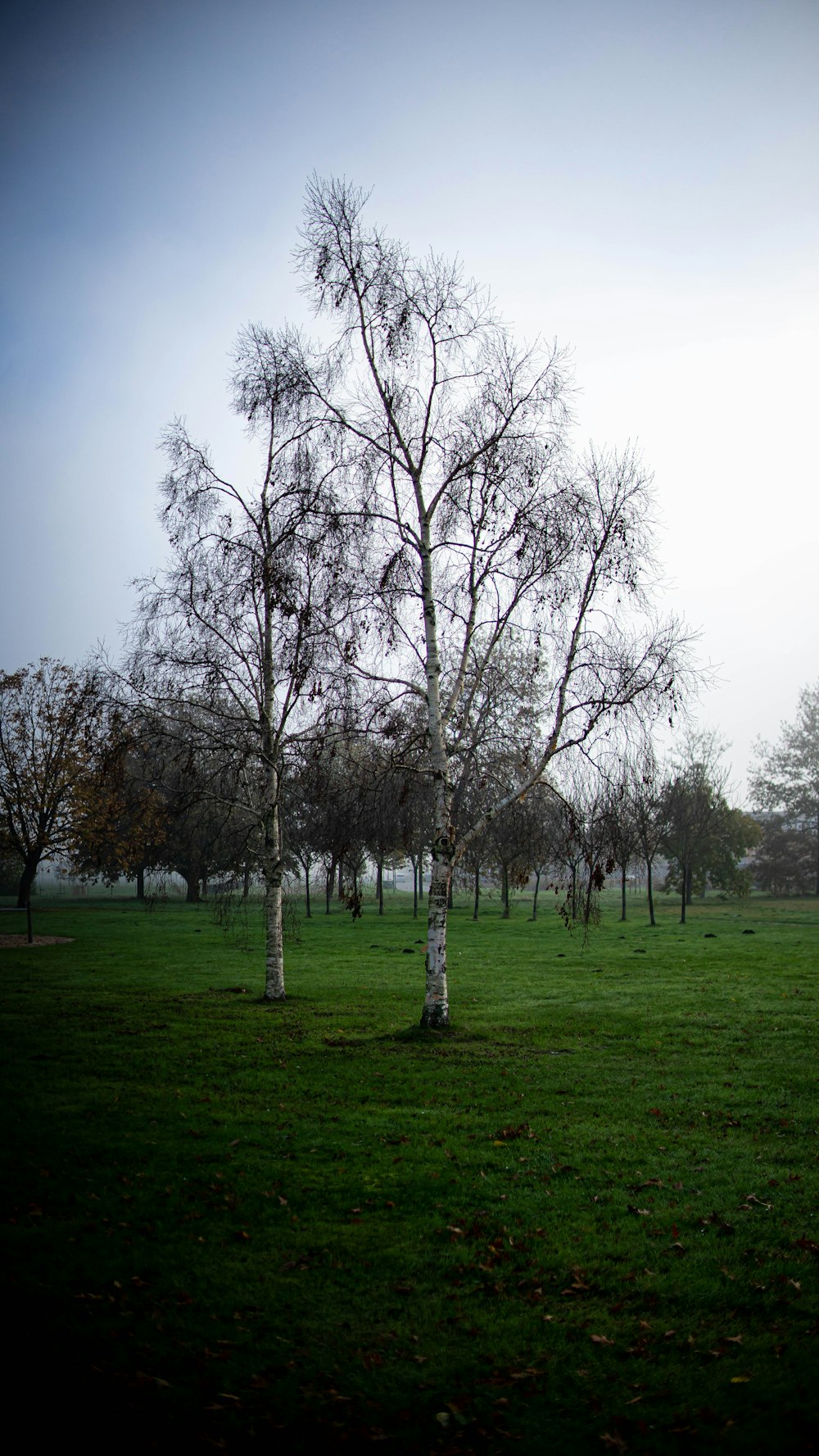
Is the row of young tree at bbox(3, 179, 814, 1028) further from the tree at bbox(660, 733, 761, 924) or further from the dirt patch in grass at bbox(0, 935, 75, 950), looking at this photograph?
the tree at bbox(660, 733, 761, 924)

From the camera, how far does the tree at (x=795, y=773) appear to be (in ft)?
238

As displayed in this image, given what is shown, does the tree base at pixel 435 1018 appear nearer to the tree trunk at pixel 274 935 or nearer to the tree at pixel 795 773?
the tree trunk at pixel 274 935

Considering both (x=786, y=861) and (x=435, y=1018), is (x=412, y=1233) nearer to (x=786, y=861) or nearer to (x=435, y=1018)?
(x=435, y=1018)

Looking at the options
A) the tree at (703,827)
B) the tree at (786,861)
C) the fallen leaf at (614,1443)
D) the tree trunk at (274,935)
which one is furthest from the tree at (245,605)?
the tree at (786,861)

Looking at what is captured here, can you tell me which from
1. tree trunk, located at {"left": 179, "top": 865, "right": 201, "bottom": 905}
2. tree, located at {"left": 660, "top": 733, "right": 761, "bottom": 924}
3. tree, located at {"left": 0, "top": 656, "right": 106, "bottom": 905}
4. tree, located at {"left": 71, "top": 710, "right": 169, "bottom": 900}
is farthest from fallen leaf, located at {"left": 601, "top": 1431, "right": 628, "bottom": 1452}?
tree trunk, located at {"left": 179, "top": 865, "right": 201, "bottom": 905}

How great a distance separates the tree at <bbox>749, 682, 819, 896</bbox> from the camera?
2857 inches

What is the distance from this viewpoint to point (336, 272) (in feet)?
51.6

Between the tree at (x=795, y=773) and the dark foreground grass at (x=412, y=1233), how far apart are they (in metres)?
62.2

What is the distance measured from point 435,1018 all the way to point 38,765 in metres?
26.4

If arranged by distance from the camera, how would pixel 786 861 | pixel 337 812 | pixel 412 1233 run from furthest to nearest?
pixel 786 861, pixel 337 812, pixel 412 1233

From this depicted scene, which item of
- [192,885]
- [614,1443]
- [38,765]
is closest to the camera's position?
[614,1443]

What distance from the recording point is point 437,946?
1509cm

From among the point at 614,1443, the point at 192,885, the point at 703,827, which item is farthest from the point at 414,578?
the point at 192,885

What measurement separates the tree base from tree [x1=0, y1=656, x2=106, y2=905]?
22392 mm
